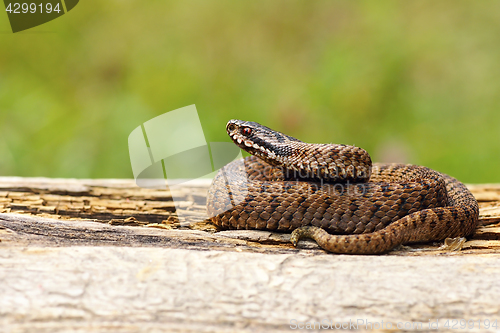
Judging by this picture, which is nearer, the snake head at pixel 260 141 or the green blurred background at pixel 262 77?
the snake head at pixel 260 141

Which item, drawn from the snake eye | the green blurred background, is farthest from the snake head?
the green blurred background

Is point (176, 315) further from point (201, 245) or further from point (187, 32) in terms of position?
point (187, 32)

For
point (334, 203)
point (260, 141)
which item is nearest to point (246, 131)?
point (260, 141)

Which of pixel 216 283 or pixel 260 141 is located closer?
pixel 216 283

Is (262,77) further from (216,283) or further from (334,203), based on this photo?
(216,283)

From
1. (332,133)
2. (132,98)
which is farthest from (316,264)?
(132,98)

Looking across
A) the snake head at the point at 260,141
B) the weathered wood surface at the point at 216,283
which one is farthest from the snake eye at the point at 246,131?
the weathered wood surface at the point at 216,283

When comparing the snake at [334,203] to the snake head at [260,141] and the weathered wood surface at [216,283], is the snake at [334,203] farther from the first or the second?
the weathered wood surface at [216,283]
